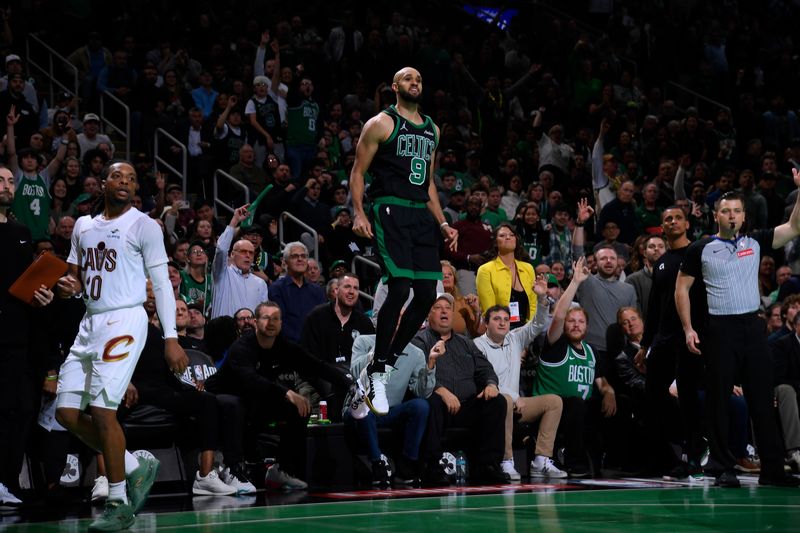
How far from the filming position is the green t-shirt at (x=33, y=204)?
1199 cm

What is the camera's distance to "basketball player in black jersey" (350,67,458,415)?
743cm

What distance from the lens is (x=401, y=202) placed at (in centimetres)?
752

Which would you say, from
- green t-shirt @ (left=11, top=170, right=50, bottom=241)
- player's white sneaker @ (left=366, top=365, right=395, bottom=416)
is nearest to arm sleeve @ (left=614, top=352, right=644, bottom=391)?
player's white sneaker @ (left=366, top=365, right=395, bottom=416)

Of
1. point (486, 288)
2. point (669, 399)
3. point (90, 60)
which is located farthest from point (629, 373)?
point (90, 60)

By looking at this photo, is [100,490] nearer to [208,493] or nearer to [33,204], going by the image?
[208,493]

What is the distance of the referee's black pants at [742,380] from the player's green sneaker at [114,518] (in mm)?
4678

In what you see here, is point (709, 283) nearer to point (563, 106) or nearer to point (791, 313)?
point (791, 313)

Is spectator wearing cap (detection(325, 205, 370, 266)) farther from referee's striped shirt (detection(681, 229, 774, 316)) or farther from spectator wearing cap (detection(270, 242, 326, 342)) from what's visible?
referee's striped shirt (detection(681, 229, 774, 316))

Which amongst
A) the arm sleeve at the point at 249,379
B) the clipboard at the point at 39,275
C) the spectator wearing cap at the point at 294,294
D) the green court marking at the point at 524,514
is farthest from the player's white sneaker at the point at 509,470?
the clipboard at the point at 39,275

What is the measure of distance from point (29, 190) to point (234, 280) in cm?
264

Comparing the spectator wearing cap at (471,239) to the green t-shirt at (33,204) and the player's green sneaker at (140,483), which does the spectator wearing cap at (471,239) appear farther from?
the player's green sneaker at (140,483)

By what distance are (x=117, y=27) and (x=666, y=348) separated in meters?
10.0

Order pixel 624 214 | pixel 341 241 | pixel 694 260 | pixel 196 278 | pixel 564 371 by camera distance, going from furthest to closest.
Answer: pixel 624 214
pixel 341 241
pixel 196 278
pixel 564 371
pixel 694 260

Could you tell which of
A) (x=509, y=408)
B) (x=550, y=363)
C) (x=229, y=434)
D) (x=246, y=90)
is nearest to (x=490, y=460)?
(x=509, y=408)
